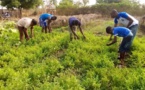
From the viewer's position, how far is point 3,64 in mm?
8281

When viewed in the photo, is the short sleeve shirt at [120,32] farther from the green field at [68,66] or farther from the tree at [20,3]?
the tree at [20,3]

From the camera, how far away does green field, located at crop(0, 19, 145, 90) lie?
21.1ft

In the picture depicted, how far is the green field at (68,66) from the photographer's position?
6.43 m

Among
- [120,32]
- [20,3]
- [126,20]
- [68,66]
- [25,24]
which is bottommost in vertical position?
[68,66]

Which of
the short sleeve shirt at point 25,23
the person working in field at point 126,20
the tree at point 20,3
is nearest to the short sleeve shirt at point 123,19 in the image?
the person working in field at point 126,20

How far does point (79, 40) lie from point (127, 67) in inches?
108

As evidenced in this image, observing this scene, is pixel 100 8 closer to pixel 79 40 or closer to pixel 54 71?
pixel 79 40

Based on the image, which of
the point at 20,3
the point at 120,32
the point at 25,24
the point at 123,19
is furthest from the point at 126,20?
the point at 20,3

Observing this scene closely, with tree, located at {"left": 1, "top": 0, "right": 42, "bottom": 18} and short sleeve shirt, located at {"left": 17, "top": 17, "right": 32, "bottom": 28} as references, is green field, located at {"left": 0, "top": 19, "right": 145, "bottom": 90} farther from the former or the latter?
tree, located at {"left": 1, "top": 0, "right": 42, "bottom": 18}

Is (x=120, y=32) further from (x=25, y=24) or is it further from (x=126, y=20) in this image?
(x=25, y=24)

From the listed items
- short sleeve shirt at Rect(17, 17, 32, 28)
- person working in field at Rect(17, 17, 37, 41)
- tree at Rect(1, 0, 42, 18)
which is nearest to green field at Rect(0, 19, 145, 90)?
person working in field at Rect(17, 17, 37, 41)

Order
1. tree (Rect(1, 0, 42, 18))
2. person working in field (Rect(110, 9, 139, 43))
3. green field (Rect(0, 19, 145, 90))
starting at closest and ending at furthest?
green field (Rect(0, 19, 145, 90)), person working in field (Rect(110, 9, 139, 43)), tree (Rect(1, 0, 42, 18))

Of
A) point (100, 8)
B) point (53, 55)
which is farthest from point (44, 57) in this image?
point (100, 8)

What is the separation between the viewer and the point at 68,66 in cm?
812
